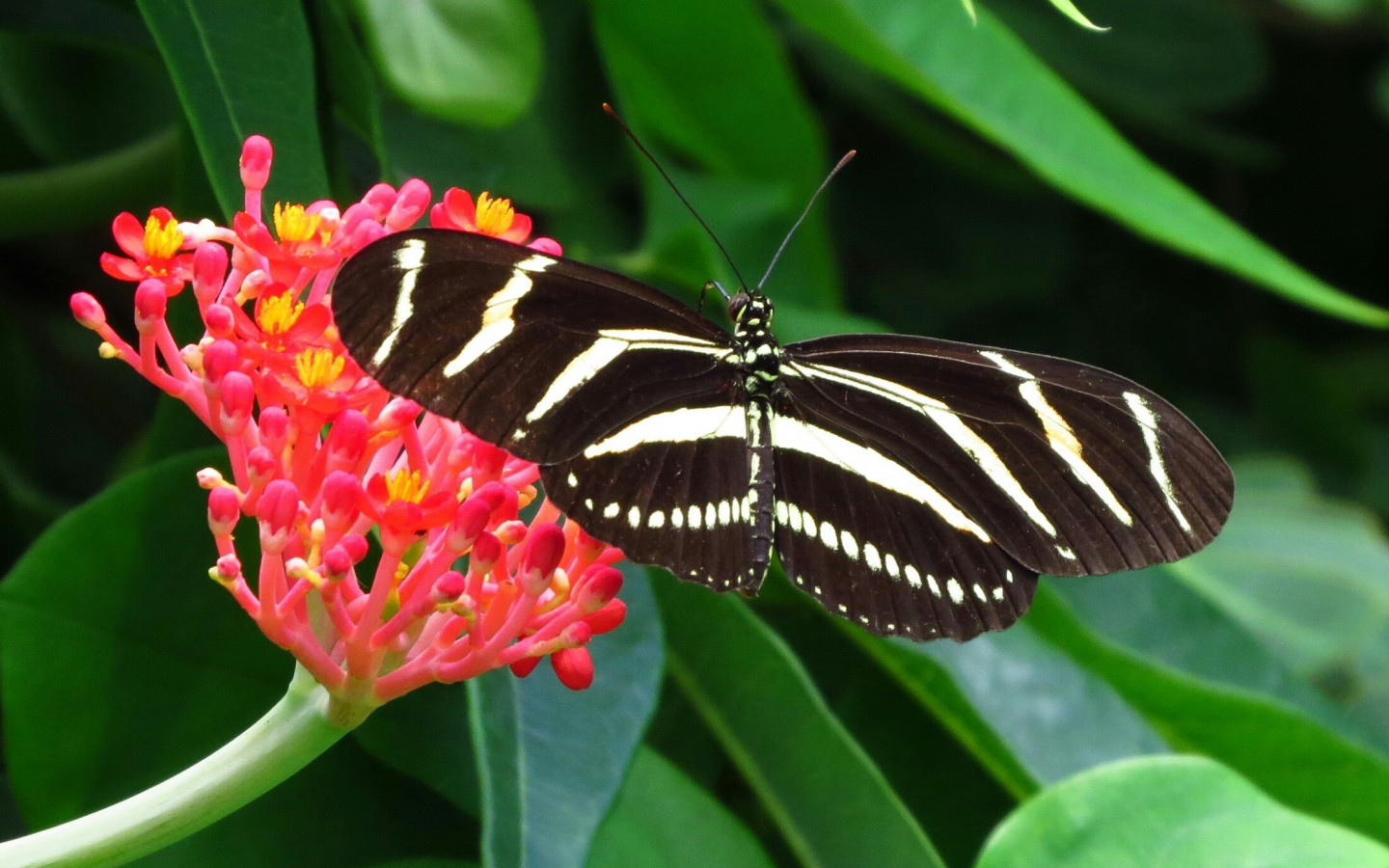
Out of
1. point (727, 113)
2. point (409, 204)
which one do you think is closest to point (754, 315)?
point (409, 204)

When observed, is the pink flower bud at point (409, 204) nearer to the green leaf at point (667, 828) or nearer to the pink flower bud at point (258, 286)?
the pink flower bud at point (258, 286)

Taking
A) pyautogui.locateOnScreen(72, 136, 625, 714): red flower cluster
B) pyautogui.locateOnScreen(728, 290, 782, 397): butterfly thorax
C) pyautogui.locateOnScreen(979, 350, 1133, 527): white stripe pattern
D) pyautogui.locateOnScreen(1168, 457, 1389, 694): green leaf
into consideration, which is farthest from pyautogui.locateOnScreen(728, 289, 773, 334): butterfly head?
pyautogui.locateOnScreen(1168, 457, 1389, 694): green leaf

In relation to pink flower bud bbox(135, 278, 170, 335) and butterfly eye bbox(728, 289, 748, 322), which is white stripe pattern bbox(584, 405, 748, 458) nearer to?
butterfly eye bbox(728, 289, 748, 322)

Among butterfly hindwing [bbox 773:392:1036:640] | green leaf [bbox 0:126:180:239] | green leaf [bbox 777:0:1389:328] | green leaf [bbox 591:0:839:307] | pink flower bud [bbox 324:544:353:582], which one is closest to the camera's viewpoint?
pink flower bud [bbox 324:544:353:582]

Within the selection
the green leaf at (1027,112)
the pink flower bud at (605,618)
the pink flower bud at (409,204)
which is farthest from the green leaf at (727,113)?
the pink flower bud at (605,618)

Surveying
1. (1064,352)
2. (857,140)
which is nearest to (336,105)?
(857,140)

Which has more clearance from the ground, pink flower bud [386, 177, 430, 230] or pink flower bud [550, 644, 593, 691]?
pink flower bud [386, 177, 430, 230]
